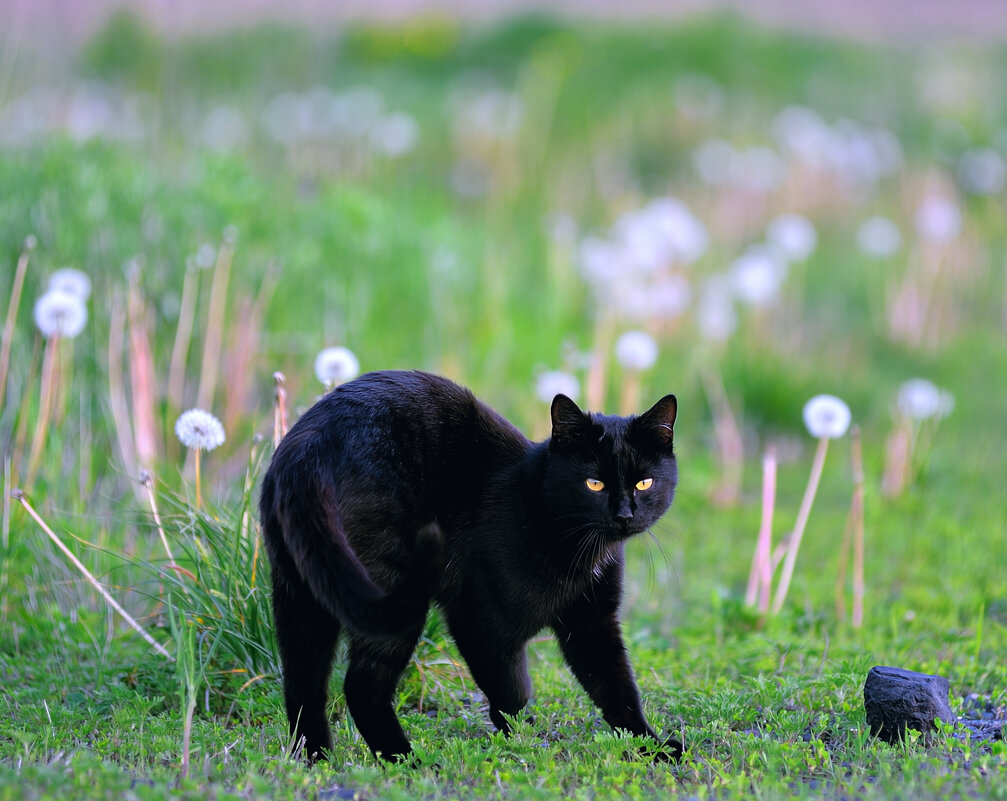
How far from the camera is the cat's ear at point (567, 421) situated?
3.26m

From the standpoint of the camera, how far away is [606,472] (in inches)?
128

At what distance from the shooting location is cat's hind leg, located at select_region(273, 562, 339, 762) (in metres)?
3.02

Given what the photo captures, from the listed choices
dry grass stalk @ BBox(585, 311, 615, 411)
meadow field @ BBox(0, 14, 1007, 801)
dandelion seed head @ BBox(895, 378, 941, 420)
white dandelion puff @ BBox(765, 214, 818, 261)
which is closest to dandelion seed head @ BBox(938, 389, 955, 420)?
meadow field @ BBox(0, 14, 1007, 801)

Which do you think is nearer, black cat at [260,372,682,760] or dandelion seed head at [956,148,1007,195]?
black cat at [260,372,682,760]

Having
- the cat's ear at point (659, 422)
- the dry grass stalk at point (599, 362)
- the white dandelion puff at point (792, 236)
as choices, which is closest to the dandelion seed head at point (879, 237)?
the white dandelion puff at point (792, 236)

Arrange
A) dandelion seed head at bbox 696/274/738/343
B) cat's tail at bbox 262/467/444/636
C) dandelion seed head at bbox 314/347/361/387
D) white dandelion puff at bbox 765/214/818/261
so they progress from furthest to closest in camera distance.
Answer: white dandelion puff at bbox 765/214/818/261 → dandelion seed head at bbox 696/274/738/343 → dandelion seed head at bbox 314/347/361/387 → cat's tail at bbox 262/467/444/636

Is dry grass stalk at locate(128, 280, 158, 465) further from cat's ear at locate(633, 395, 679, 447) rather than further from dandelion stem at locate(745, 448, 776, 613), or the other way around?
dandelion stem at locate(745, 448, 776, 613)

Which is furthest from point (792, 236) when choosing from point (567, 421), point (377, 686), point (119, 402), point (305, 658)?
point (305, 658)

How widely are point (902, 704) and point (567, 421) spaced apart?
126 cm

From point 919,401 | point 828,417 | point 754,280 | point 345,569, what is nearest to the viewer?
point 345,569

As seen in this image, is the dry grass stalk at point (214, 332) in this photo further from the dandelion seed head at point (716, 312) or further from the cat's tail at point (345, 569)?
the dandelion seed head at point (716, 312)

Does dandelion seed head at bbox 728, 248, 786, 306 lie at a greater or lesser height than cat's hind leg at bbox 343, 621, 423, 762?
greater

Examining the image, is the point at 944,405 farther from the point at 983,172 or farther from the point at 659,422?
the point at 983,172

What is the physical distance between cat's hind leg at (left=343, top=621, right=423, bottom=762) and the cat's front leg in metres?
0.54
